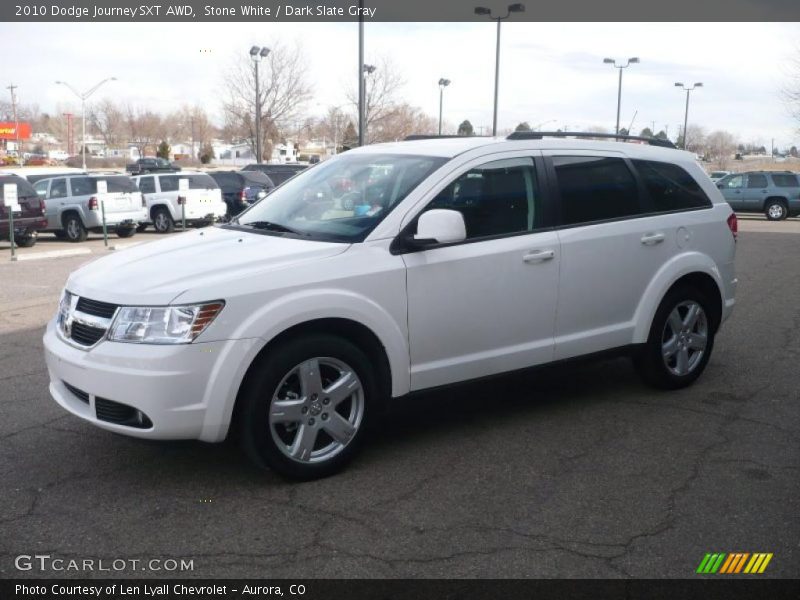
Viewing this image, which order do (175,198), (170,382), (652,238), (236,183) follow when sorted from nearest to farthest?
(170,382) → (652,238) → (175,198) → (236,183)

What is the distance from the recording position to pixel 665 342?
6289mm

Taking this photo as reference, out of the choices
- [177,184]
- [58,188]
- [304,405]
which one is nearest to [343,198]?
[304,405]

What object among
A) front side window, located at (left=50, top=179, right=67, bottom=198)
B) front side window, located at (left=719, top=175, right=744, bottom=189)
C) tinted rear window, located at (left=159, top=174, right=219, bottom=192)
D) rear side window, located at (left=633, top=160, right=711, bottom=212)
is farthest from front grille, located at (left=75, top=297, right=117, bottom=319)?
front side window, located at (left=719, top=175, right=744, bottom=189)

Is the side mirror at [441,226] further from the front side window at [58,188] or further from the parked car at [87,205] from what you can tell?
the front side window at [58,188]

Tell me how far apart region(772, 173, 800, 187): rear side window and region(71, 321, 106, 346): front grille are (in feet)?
101

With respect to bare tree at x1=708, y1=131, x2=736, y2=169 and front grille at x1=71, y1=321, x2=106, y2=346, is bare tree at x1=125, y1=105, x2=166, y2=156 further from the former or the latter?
front grille at x1=71, y1=321, x2=106, y2=346

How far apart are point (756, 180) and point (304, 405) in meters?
30.4

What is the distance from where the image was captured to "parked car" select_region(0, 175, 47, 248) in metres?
18.5

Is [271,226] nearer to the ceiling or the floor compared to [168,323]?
nearer to the ceiling

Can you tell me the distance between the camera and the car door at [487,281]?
16.1 ft

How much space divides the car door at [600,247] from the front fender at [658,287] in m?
0.05
